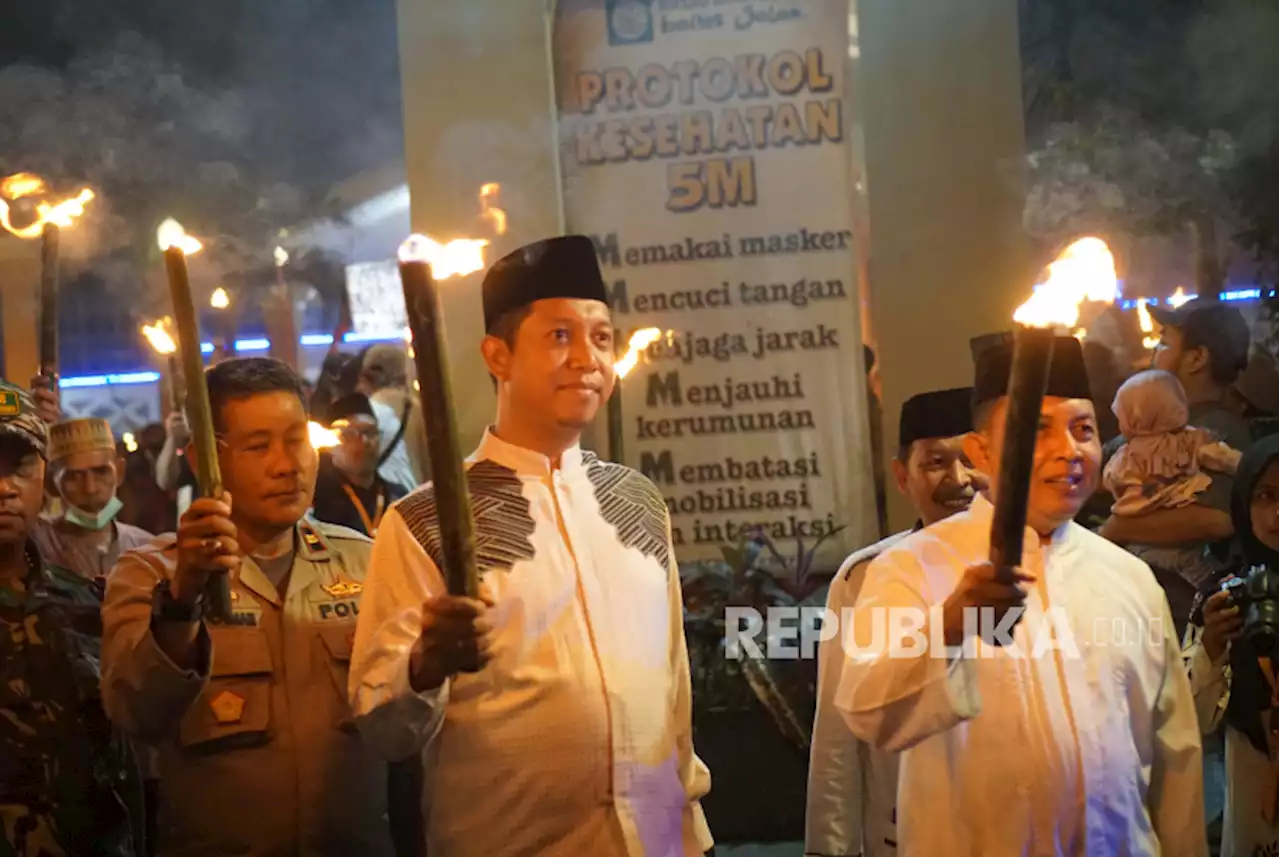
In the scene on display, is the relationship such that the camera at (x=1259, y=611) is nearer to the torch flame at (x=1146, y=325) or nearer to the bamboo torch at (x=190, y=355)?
the bamboo torch at (x=190, y=355)

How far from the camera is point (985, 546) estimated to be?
117 inches

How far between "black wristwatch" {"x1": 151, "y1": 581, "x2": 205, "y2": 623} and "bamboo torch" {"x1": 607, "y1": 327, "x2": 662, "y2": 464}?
375 centimetres

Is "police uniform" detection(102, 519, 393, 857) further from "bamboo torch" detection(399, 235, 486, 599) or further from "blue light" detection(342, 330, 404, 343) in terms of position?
"blue light" detection(342, 330, 404, 343)

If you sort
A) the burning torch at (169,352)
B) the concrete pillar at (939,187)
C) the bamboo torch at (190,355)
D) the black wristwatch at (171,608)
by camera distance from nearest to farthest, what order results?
the bamboo torch at (190,355) < the black wristwatch at (171,608) < the concrete pillar at (939,187) < the burning torch at (169,352)

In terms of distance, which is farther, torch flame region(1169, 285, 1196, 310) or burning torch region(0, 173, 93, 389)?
torch flame region(1169, 285, 1196, 310)

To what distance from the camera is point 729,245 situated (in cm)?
629

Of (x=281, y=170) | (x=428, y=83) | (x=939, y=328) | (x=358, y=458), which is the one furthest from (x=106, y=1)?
(x=939, y=328)

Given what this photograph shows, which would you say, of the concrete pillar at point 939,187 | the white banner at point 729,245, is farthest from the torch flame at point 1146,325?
the white banner at point 729,245

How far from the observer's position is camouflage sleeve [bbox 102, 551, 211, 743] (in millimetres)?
2684

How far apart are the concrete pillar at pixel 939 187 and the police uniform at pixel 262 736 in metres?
3.76

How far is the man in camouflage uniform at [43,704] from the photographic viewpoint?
310 cm

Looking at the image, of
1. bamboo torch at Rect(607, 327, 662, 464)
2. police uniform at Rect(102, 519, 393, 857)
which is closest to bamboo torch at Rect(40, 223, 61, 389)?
police uniform at Rect(102, 519, 393, 857)

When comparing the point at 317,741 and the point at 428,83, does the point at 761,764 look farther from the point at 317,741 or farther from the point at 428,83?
the point at 428,83

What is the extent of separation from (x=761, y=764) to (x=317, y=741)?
10.8ft
